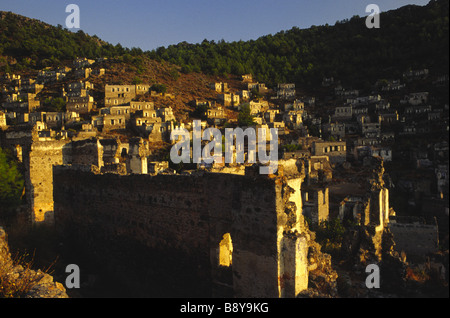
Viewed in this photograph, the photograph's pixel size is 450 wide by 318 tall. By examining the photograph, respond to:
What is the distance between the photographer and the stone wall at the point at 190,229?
9.37m

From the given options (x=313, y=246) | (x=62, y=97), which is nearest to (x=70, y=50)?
(x=62, y=97)

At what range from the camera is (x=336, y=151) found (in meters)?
54.2

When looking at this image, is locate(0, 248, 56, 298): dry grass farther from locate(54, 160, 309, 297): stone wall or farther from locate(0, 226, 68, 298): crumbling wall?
locate(54, 160, 309, 297): stone wall

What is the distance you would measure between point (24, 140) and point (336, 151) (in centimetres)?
4195

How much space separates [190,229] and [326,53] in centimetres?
11660

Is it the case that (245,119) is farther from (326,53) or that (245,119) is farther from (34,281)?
(326,53)

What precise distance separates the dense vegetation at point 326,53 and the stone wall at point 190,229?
88206 mm

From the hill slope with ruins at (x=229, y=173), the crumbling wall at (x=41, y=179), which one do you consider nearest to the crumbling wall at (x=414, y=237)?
the hill slope with ruins at (x=229, y=173)

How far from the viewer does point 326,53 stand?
383 feet

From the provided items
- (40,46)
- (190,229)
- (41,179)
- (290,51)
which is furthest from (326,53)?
(190,229)

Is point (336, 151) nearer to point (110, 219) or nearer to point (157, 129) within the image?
point (157, 129)

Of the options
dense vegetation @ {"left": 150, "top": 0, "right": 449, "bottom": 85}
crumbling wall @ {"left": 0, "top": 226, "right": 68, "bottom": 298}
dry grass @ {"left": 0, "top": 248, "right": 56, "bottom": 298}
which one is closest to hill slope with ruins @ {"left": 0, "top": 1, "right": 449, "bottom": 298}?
dense vegetation @ {"left": 150, "top": 0, "right": 449, "bottom": 85}

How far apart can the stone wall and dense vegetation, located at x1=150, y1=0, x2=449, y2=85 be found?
3473 inches

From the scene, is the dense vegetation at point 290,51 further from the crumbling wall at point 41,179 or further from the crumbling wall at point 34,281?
the crumbling wall at point 34,281
